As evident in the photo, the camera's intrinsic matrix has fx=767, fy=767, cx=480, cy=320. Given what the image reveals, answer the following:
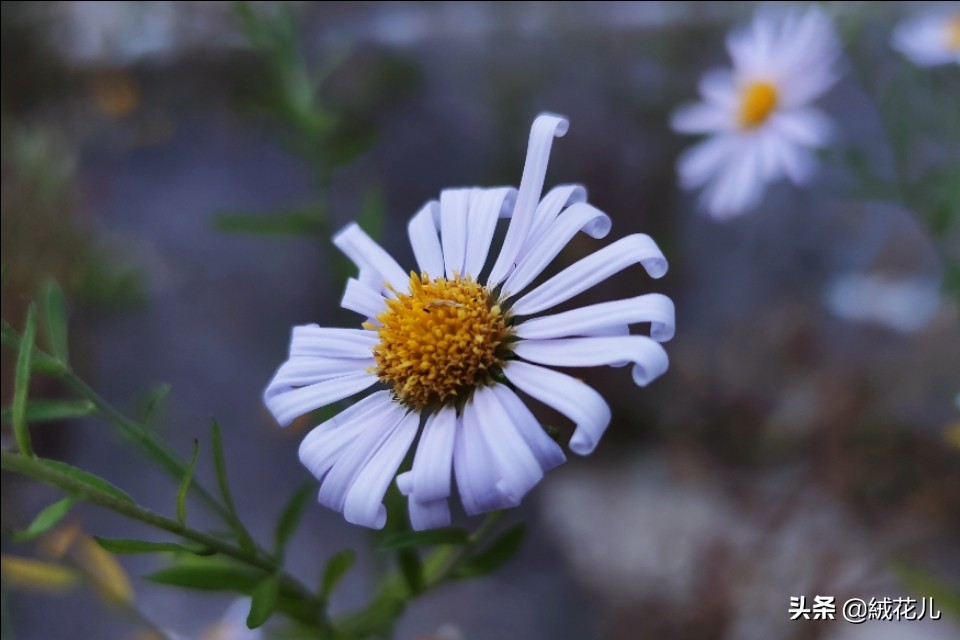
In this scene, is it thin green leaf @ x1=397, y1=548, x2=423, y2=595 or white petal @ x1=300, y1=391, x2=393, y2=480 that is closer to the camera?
white petal @ x1=300, y1=391, x2=393, y2=480

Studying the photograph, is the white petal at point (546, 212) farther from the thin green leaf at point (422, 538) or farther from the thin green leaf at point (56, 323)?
the thin green leaf at point (56, 323)

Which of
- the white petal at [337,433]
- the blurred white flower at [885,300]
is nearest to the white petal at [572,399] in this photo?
the white petal at [337,433]

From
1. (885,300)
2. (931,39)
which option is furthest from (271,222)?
(885,300)

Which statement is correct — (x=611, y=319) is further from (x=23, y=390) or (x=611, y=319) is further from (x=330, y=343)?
(x=23, y=390)

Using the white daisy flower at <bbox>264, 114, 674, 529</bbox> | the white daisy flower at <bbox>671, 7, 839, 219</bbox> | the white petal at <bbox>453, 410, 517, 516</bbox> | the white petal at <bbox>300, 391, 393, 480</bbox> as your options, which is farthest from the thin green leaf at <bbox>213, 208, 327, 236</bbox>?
the white daisy flower at <bbox>671, 7, 839, 219</bbox>

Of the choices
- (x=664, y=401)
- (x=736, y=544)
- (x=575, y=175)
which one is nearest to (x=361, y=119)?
(x=575, y=175)

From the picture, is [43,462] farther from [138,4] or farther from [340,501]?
[138,4]

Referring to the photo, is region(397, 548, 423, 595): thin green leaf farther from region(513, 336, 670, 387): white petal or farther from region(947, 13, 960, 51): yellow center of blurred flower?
region(947, 13, 960, 51): yellow center of blurred flower
